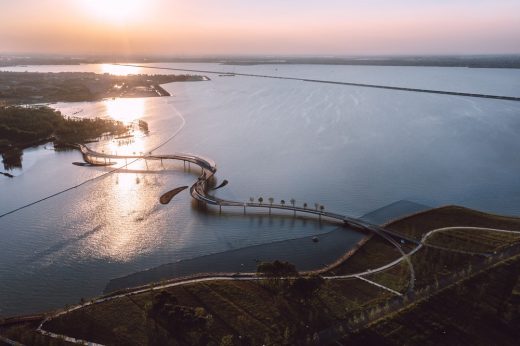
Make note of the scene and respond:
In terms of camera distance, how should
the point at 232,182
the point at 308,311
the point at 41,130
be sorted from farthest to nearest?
the point at 41,130
the point at 232,182
the point at 308,311

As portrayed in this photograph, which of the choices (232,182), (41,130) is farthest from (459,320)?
(41,130)

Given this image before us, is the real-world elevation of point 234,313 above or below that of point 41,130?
below

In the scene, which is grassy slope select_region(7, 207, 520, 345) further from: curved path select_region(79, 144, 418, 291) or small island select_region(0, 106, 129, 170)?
small island select_region(0, 106, 129, 170)

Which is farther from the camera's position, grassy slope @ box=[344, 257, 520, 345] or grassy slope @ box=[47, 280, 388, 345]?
grassy slope @ box=[47, 280, 388, 345]

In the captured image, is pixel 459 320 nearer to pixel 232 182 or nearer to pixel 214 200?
pixel 214 200

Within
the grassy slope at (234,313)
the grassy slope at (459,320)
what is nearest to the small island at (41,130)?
the grassy slope at (234,313)

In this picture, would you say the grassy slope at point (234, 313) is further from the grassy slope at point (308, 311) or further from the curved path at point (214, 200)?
the curved path at point (214, 200)

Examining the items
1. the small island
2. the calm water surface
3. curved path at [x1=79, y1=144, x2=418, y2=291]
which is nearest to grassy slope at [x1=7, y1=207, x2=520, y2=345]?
curved path at [x1=79, y1=144, x2=418, y2=291]

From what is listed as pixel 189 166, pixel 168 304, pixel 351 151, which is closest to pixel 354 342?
pixel 168 304

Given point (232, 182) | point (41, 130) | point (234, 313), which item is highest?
point (41, 130)
